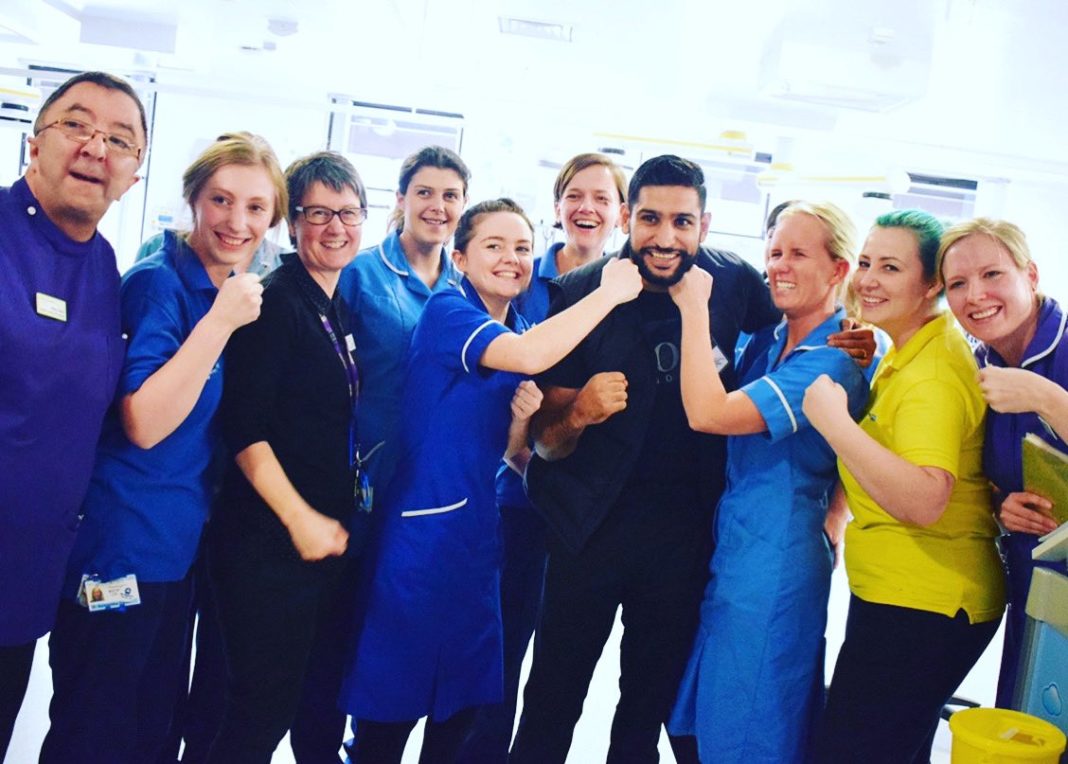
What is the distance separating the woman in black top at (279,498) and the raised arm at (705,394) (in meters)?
0.76

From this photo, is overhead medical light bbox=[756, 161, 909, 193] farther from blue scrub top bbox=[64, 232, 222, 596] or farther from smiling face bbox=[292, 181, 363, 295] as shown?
blue scrub top bbox=[64, 232, 222, 596]

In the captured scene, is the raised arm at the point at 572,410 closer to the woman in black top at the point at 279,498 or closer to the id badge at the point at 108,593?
the woman in black top at the point at 279,498

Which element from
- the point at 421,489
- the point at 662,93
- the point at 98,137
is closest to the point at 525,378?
the point at 421,489

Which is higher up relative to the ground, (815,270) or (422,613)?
(815,270)

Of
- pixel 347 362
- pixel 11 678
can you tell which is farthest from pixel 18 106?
pixel 11 678

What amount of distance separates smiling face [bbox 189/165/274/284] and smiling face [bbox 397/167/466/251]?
2.37 feet

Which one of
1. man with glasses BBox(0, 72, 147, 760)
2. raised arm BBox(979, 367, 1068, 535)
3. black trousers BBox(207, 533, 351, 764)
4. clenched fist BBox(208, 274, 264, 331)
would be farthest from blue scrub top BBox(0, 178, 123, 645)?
raised arm BBox(979, 367, 1068, 535)

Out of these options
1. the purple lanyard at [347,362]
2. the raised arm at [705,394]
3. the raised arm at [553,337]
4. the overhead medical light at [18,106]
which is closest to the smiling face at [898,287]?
the raised arm at [705,394]

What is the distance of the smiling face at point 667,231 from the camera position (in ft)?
7.13

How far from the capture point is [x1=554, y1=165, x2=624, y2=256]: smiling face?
2.99m

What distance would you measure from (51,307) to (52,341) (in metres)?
0.07

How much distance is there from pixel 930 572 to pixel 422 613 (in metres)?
1.13

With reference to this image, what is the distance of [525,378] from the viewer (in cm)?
235

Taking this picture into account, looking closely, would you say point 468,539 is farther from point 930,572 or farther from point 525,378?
point 930,572
